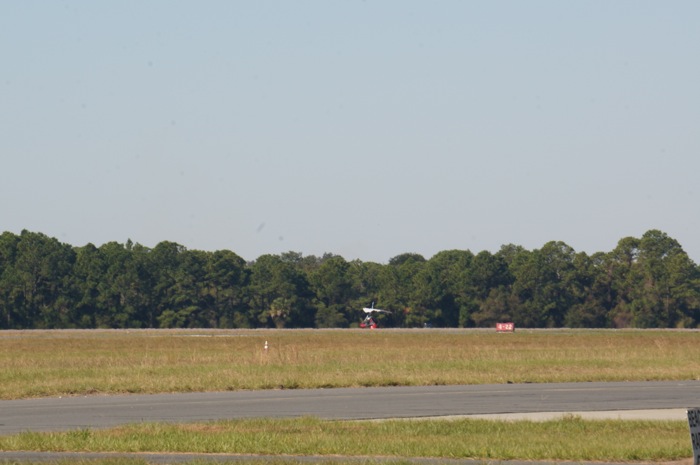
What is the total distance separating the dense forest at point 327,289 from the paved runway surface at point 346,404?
4091 inches

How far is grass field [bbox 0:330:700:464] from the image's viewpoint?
61.7 ft

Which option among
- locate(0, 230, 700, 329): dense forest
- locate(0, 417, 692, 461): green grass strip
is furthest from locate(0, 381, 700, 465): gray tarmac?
locate(0, 230, 700, 329): dense forest

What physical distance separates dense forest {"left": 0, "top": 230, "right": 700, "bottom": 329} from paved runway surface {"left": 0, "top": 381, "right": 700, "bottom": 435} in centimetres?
10391

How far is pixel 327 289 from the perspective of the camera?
5733 inches

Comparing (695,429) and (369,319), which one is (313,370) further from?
(369,319)

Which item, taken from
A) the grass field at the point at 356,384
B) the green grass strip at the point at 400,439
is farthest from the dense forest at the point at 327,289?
the green grass strip at the point at 400,439

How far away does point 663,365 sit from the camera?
45.6 meters

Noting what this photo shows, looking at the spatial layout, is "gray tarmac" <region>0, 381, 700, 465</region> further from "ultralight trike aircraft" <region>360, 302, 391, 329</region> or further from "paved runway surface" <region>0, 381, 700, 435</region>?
"ultralight trike aircraft" <region>360, 302, 391, 329</region>

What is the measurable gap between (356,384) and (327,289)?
360 ft

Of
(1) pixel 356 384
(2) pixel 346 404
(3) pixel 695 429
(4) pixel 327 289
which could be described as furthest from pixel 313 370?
(4) pixel 327 289

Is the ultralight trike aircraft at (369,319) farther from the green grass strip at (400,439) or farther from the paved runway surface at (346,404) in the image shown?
the green grass strip at (400,439)

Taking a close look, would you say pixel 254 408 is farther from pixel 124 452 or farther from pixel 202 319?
pixel 202 319

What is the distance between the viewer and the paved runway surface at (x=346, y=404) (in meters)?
25.6

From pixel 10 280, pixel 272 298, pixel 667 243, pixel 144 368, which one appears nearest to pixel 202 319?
pixel 272 298
